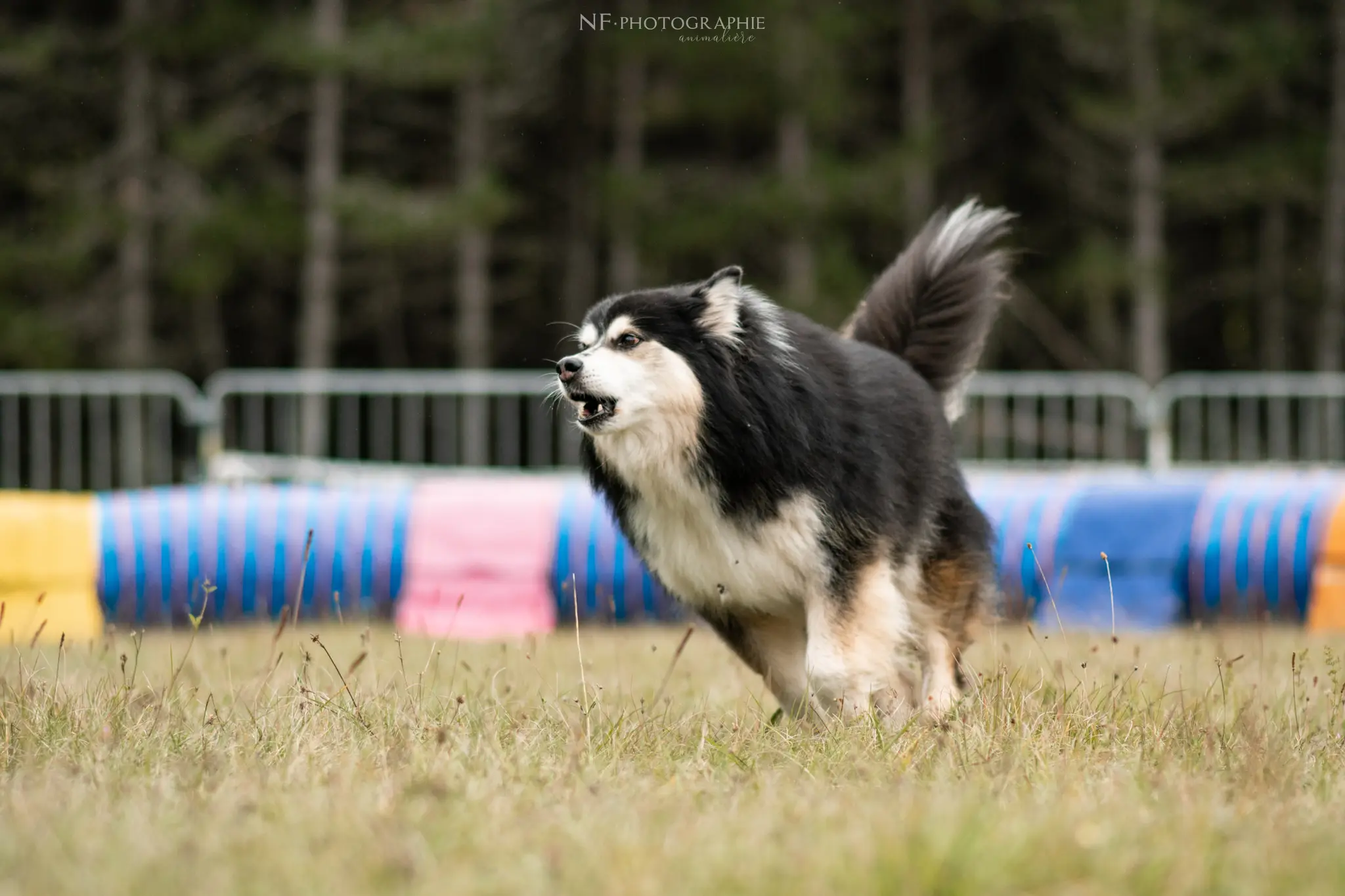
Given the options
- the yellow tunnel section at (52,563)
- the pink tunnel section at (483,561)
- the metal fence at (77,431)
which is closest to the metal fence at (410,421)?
the metal fence at (77,431)

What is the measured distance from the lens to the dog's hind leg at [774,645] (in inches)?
172

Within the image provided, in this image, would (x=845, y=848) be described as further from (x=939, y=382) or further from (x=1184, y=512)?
(x=1184, y=512)

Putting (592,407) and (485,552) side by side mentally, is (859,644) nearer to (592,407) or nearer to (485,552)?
(592,407)

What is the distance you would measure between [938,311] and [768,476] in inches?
50.3

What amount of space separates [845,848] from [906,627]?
7.45ft

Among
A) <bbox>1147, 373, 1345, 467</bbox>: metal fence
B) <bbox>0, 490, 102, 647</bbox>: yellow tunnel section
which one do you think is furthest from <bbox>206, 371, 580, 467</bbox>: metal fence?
<bbox>1147, 373, 1345, 467</bbox>: metal fence

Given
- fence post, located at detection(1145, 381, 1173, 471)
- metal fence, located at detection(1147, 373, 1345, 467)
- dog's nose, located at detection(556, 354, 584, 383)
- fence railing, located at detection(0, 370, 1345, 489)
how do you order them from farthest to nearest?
fence railing, located at detection(0, 370, 1345, 489) < metal fence, located at detection(1147, 373, 1345, 467) < fence post, located at detection(1145, 381, 1173, 471) < dog's nose, located at detection(556, 354, 584, 383)

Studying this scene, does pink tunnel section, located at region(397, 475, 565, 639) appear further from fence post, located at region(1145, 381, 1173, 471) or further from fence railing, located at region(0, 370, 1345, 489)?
fence post, located at region(1145, 381, 1173, 471)

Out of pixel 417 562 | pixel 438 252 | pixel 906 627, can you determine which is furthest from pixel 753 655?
pixel 438 252

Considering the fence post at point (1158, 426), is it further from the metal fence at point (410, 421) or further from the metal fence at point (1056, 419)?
the metal fence at point (410, 421)

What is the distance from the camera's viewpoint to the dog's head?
13.6ft

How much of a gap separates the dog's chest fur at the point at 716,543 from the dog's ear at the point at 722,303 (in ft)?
1.35

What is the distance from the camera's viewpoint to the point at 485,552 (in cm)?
809

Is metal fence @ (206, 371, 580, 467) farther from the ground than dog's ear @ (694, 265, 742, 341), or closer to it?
closer to it
